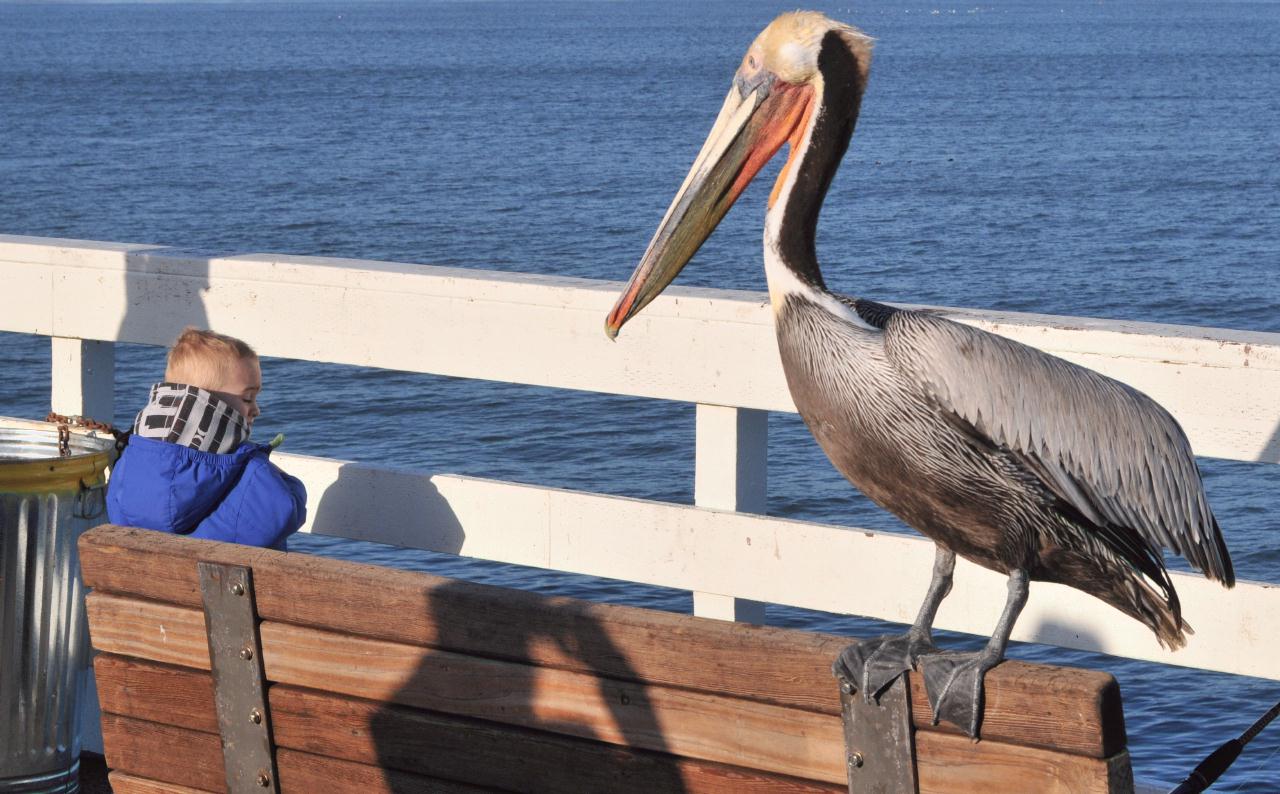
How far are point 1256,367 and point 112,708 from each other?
212cm

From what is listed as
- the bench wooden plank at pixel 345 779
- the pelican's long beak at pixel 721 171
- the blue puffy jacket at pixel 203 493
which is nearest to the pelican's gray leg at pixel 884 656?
the bench wooden plank at pixel 345 779

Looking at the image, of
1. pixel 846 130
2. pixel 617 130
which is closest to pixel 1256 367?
pixel 846 130

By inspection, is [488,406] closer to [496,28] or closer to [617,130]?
[617,130]

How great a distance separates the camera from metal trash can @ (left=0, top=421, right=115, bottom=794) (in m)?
3.80

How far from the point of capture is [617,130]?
49.8 meters

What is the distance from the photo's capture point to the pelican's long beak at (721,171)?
3.17 metres

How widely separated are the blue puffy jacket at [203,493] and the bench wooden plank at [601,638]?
83 cm

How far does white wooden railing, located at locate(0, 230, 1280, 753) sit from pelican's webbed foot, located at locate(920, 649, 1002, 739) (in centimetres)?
132

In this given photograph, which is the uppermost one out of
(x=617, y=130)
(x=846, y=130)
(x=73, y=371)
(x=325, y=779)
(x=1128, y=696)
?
(x=617, y=130)

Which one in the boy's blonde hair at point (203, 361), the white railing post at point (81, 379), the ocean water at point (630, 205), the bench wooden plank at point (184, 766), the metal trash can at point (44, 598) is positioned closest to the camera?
the bench wooden plank at point (184, 766)

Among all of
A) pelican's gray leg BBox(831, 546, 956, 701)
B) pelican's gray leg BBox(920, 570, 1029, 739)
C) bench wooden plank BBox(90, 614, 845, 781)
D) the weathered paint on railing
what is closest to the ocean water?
the weathered paint on railing

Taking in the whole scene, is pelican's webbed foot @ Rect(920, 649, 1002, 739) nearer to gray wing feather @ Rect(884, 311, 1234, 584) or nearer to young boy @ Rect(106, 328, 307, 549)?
gray wing feather @ Rect(884, 311, 1234, 584)

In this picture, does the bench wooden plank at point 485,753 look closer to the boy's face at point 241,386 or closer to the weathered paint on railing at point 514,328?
the boy's face at point 241,386

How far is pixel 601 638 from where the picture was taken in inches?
87.7
